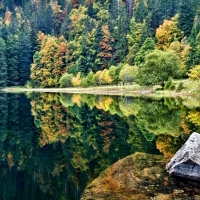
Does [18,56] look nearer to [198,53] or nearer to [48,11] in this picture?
[48,11]

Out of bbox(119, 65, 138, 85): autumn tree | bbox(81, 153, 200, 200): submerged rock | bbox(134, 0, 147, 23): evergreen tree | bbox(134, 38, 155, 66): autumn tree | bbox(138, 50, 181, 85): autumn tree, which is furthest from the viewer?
bbox(134, 0, 147, 23): evergreen tree

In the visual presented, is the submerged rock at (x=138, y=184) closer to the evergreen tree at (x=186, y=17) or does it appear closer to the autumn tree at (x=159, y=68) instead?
the autumn tree at (x=159, y=68)

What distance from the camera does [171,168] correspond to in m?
12.6

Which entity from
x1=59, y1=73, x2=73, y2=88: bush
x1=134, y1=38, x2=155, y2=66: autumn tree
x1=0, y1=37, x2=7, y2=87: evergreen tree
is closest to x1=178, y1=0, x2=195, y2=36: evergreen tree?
x1=134, y1=38, x2=155, y2=66: autumn tree

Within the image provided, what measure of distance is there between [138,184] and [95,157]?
578 centimetres

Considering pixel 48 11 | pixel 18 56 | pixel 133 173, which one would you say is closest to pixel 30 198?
pixel 133 173

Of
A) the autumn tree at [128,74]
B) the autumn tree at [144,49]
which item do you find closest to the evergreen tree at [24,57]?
the autumn tree at [144,49]

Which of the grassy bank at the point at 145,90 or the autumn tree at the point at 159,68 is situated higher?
the autumn tree at the point at 159,68

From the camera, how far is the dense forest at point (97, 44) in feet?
274

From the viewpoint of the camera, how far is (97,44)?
107 metres

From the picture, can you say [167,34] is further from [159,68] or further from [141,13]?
[159,68]

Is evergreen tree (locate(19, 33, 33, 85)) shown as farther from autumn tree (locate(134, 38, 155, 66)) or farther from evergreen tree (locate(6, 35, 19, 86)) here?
autumn tree (locate(134, 38, 155, 66))

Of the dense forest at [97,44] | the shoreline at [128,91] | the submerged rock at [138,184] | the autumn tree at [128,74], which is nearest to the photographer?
the submerged rock at [138,184]

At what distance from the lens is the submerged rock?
10.5m
